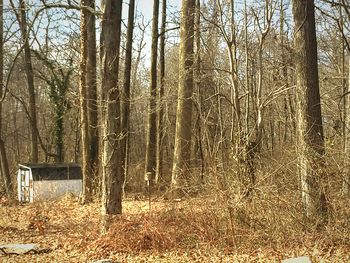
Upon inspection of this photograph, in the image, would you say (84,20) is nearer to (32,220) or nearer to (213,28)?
(213,28)

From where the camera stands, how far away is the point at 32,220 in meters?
11.9

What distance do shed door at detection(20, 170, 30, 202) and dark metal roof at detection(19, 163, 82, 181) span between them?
366mm

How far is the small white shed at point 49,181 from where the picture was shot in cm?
1830

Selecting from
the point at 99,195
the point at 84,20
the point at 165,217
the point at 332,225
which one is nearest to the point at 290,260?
the point at 332,225

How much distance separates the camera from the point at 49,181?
61.6 feet

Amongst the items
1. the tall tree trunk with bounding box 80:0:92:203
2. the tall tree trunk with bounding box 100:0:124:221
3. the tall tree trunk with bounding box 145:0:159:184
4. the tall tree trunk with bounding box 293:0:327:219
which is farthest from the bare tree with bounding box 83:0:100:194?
the tall tree trunk with bounding box 293:0:327:219

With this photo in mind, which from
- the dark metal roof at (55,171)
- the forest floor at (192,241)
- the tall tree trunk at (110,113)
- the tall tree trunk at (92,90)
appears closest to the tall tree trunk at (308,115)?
the forest floor at (192,241)

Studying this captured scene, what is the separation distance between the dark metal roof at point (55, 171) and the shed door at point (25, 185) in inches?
14.4

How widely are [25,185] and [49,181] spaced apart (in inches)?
94.4

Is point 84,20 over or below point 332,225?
over

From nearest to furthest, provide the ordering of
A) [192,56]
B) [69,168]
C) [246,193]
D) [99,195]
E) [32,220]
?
[246,193] < [32,220] < [192,56] < [99,195] < [69,168]

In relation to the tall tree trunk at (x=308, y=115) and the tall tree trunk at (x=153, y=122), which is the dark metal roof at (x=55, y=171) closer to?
the tall tree trunk at (x=153, y=122)

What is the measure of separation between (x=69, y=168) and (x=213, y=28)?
10.6 m

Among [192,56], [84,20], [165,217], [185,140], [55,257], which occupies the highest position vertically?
[84,20]
